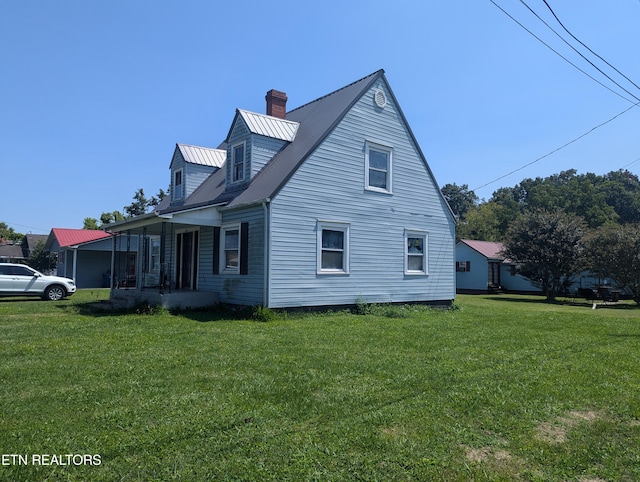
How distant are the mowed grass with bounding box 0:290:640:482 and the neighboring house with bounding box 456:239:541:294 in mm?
24895

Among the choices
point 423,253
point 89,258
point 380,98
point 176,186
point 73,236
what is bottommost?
point 89,258

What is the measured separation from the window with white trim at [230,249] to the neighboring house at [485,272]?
24119mm

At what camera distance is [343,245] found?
14.7 metres

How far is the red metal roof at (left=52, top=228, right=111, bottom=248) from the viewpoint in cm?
2931

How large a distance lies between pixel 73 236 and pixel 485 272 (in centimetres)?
2865

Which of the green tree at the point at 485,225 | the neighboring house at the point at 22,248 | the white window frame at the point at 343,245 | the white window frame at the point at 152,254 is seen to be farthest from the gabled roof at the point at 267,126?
the green tree at the point at 485,225

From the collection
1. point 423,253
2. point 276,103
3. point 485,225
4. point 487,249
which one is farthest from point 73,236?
point 485,225

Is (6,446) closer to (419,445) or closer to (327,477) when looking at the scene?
(327,477)

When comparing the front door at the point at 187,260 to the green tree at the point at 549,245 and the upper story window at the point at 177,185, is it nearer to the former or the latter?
the upper story window at the point at 177,185

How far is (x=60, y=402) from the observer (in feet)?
16.3

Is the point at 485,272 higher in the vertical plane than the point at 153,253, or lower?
lower

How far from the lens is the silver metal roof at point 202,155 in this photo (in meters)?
19.0

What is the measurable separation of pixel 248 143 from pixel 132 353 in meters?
9.15

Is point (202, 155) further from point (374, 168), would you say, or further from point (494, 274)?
point (494, 274)
